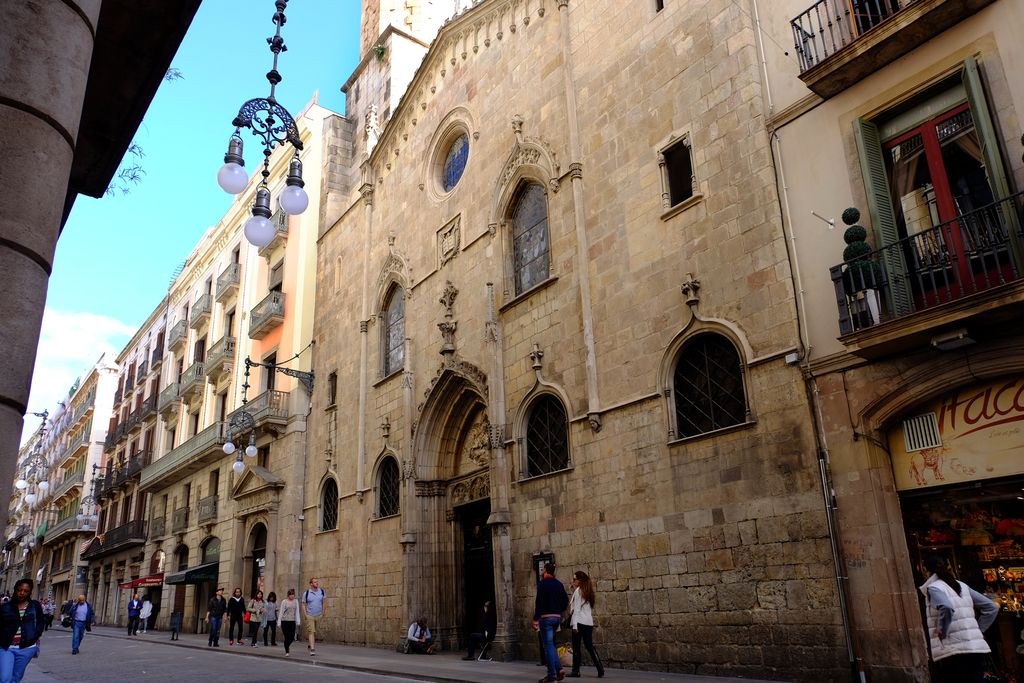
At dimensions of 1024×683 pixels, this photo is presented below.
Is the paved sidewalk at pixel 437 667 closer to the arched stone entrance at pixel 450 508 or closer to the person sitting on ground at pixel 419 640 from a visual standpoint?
the person sitting on ground at pixel 419 640

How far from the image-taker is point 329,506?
2238cm

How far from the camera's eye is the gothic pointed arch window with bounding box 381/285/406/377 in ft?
67.5

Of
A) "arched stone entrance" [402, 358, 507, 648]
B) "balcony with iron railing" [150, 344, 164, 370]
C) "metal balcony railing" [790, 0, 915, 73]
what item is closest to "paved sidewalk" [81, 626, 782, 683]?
"arched stone entrance" [402, 358, 507, 648]

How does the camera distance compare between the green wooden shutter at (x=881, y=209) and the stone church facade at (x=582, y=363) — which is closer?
the green wooden shutter at (x=881, y=209)

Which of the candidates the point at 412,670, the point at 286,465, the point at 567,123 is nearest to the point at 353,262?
the point at 286,465

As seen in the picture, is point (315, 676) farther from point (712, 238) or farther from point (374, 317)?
point (374, 317)

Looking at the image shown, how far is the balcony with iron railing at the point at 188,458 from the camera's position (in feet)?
95.1

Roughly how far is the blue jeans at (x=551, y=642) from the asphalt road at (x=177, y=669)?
2250mm

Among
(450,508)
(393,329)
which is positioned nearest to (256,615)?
(450,508)

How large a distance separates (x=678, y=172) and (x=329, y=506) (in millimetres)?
14569

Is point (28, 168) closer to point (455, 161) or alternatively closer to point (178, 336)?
point (455, 161)

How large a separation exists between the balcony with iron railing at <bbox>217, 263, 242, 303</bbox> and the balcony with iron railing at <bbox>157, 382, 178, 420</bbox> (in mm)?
6077

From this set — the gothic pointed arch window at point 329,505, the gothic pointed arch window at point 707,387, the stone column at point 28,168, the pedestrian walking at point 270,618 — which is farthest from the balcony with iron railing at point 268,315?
the stone column at point 28,168

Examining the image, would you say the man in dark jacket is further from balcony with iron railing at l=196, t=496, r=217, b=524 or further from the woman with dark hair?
balcony with iron railing at l=196, t=496, r=217, b=524
